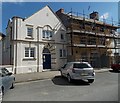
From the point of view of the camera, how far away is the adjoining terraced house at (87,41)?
2509cm

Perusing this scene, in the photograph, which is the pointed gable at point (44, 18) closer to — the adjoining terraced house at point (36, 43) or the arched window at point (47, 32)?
the adjoining terraced house at point (36, 43)

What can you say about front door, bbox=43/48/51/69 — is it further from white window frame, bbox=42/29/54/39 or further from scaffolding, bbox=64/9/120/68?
scaffolding, bbox=64/9/120/68

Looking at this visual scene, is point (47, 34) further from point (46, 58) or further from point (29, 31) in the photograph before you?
point (46, 58)

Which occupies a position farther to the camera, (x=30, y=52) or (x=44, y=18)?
(x=44, y=18)

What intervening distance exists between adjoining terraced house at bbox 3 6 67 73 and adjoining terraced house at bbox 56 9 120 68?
6.09ft

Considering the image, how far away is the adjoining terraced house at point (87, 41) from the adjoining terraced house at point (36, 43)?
1.86 metres

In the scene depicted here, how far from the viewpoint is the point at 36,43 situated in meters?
21.0

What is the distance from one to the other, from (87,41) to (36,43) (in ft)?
34.5

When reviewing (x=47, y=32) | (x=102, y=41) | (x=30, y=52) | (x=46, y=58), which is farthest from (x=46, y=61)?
(x=102, y=41)

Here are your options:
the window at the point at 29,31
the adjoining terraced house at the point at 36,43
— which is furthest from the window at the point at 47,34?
the window at the point at 29,31

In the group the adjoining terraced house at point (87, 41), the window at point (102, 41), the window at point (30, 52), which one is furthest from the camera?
the window at point (102, 41)

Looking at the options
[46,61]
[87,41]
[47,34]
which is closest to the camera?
[46,61]

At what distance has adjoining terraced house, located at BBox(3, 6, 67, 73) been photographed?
19.3m

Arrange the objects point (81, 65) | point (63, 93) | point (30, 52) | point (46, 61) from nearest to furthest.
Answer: point (63, 93) < point (81, 65) < point (30, 52) < point (46, 61)
